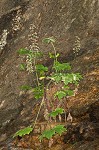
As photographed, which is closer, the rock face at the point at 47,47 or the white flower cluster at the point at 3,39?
the rock face at the point at 47,47

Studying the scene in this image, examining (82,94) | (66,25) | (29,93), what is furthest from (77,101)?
(66,25)

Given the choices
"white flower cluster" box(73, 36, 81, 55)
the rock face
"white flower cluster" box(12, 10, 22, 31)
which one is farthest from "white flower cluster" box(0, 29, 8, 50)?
"white flower cluster" box(73, 36, 81, 55)

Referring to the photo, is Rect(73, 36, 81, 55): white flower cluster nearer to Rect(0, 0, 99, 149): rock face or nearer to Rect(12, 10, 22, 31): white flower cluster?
Rect(0, 0, 99, 149): rock face

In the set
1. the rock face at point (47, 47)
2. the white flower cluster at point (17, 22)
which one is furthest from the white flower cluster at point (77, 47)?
the white flower cluster at point (17, 22)

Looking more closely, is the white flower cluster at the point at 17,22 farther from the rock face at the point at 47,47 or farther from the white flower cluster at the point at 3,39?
the white flower cluster at the point at 3,39

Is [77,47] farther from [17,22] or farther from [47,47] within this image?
[17,22]

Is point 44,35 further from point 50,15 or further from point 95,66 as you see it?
point 95,66

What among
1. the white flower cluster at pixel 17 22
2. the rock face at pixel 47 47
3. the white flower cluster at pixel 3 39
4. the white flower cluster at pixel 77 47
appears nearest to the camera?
the rock face at pixel 47 47

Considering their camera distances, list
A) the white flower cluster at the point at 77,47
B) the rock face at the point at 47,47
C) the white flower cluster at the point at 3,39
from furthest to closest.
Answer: the white flower cluster at the point at 3,39
the white flower cluster at the point at 77,47
the rock face at the point at 47,47

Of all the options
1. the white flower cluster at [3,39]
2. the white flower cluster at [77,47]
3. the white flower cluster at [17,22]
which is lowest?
the white flower cluster at [77,47]
